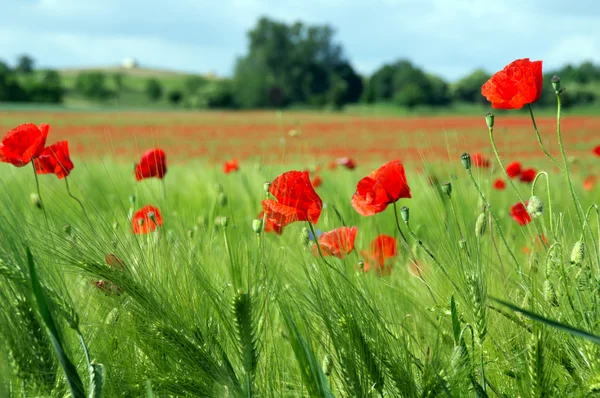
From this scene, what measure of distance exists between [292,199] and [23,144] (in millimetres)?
504

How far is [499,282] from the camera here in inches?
40.5

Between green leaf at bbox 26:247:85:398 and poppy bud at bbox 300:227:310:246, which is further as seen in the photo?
poppy bud at bbox 300:227:310:246

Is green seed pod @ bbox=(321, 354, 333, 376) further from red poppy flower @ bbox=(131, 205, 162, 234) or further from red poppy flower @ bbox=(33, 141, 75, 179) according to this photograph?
red poppy flower @ bbox=(33, 141, 75, 179)

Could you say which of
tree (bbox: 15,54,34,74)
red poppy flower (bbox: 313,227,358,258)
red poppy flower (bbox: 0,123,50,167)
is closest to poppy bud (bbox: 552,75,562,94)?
red poppy flower (bbox: 313,227,358,258)

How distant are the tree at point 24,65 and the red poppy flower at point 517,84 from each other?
65011 mm

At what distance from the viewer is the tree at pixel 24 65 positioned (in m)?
61.5

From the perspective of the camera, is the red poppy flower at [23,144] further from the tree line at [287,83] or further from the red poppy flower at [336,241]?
the tree line at [287,83]

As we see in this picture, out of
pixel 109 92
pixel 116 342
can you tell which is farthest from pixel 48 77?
pixel 116 342

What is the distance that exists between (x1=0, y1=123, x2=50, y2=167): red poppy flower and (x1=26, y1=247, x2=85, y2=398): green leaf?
0.46 meters

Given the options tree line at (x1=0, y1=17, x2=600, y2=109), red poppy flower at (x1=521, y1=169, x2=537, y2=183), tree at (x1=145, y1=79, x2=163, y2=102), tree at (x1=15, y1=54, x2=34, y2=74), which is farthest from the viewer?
tree at (x1=15, y1=54, x2=34, y2=74)

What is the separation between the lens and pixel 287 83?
48.9 meters

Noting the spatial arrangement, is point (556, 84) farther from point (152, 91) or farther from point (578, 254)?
point (152, 91)

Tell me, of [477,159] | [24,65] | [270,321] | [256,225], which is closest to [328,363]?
[270,321]

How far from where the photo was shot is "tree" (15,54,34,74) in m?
61.5
